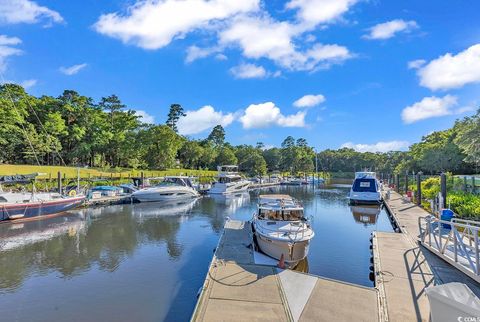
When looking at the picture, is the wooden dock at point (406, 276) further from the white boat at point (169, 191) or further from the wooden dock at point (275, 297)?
the white boat at point (169, 191)

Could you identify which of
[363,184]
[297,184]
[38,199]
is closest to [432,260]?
[363,184]

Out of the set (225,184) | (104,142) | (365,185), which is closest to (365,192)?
(365,185)

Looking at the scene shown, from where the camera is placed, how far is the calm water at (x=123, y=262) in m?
10.1

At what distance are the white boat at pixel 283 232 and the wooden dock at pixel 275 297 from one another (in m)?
1.65

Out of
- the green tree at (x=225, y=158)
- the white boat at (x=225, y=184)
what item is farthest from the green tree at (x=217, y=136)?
the white boat at (x=225, y=184)

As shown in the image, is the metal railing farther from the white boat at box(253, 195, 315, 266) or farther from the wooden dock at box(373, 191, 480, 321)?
the white boat at box(253, 195, 315, 266)

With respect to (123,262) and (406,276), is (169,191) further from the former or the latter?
(406,276)

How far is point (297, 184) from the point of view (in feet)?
240

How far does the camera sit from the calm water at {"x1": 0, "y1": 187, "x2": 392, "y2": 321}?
33.2ft

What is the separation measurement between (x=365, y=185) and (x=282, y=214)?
22.1m

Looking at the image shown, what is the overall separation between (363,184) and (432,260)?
2403 cm

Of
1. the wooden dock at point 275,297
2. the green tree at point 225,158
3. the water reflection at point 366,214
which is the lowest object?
the water reflection at point 366,214

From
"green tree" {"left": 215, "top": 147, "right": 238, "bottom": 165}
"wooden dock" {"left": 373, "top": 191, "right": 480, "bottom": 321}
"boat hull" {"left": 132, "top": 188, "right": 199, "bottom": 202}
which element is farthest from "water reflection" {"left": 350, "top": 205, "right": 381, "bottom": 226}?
"green tree" {"left": 215, "top": 147, "right": 238, "bottom": 165}

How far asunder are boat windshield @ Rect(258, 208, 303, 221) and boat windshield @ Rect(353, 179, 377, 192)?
21.4m
